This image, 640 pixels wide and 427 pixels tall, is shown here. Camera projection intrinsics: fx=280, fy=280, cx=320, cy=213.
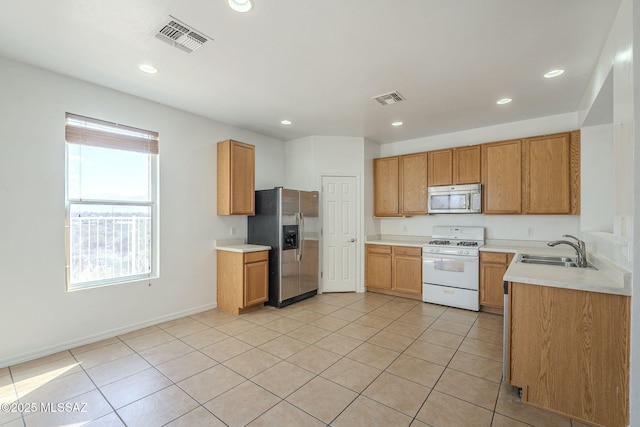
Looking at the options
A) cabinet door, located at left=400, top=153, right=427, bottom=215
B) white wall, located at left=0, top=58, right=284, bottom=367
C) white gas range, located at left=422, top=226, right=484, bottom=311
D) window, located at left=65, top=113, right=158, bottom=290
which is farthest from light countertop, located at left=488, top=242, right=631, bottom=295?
window, located at left=65, top=113, right=158, bottom=290

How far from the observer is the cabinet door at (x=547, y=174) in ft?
12.1

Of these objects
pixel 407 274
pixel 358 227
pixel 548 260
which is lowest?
pixel 407 274

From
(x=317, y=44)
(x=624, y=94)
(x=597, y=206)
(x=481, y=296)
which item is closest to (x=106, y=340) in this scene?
(x=317, y=44)

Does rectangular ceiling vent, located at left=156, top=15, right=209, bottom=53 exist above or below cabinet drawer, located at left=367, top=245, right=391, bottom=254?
above

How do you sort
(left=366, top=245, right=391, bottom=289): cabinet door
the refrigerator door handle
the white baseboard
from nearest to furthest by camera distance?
the white baseboard
the refrigerator door handle
(left=366, top=245, right=391, bottom=289): cabinet door

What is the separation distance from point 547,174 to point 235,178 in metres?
4.36

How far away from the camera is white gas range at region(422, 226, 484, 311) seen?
4.07 meters

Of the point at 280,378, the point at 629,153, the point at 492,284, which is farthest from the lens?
the point at 492,284

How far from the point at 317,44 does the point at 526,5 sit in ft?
4.88

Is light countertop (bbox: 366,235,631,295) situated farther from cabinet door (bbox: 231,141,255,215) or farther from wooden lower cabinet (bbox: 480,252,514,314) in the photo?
cabinet door (bbox: 231,141,255,215)

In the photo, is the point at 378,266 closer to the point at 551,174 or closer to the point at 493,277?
the point at 493,277

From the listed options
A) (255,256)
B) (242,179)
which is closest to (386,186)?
(242,179)

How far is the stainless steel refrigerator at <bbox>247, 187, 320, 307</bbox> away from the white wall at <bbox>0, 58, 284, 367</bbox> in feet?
3.36

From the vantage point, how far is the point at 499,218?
444cm
